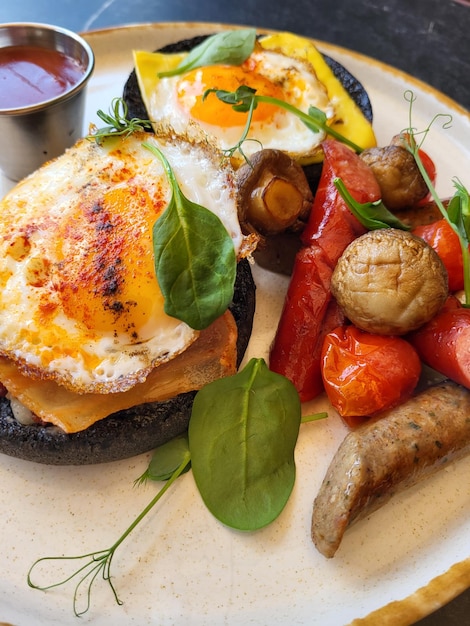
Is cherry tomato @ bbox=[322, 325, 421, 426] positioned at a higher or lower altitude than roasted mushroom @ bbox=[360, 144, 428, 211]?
lower

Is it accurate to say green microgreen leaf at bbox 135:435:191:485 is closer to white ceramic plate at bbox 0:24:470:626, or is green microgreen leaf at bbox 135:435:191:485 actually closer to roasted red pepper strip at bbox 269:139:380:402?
white ceramic plate at bbox 0:24:470:626

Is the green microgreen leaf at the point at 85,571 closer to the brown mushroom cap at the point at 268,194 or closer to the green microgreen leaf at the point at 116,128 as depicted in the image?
the brown mushroom cap at the point at 268,194

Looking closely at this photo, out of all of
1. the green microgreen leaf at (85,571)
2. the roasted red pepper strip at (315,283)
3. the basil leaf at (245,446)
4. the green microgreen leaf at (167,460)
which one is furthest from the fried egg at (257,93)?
the green microgreen leaf at (85,571)

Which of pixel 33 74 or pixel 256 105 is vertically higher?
pixel 256 105

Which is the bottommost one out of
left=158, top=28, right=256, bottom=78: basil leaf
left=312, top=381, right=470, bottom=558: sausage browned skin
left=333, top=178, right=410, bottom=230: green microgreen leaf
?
left=312, top=381, right=470, bottom=558: sausage browned skin

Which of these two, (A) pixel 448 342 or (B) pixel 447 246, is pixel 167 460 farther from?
(B) pixel 447 246

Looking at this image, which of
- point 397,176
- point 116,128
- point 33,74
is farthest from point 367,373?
point 33,74

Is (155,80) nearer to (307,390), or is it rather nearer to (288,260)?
(288,260)

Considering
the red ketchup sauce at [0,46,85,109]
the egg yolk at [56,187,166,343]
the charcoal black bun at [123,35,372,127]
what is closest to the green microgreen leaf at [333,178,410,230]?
the egg yolk at [56,187,166,343]
